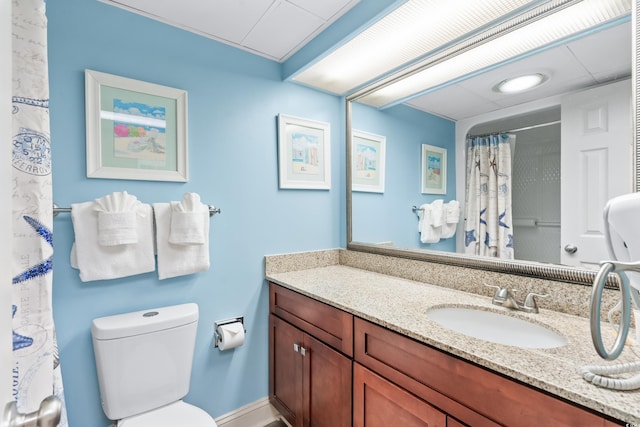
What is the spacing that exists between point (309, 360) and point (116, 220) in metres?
1.09

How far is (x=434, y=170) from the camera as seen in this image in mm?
1563

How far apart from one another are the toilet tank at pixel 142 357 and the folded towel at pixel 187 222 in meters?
0.35

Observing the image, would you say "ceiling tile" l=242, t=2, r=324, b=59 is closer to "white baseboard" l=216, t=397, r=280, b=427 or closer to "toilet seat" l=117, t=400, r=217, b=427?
"toilet seat" l=117, t=400, r=217, b=427

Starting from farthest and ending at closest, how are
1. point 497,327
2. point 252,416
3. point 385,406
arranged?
point 252,416
point 497,327
point 385,406

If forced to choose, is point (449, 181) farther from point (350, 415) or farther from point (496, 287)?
point (350, 415)

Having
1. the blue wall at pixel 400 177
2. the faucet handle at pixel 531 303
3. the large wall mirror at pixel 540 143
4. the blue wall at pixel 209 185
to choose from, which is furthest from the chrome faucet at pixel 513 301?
the blue wall at pixel 209 185

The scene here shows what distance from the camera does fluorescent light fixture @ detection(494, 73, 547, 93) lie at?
1163 millimetres

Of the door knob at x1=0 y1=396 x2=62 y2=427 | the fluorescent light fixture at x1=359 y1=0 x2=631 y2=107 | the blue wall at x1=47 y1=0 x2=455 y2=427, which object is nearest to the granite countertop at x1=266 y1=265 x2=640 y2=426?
the blue wall at x1=47 y1=0 x2=455 y2=427

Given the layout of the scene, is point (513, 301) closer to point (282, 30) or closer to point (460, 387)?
point (460, 387)

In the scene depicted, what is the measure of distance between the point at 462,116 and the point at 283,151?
1026mm

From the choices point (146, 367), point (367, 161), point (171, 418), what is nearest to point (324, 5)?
point (367, 161)

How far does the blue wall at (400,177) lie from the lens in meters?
1.52

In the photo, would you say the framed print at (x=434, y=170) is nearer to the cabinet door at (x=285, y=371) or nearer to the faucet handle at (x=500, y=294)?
the faucet handle at (x=500, y=294)

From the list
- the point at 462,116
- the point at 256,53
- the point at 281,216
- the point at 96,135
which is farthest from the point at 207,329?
the point at 462,116
